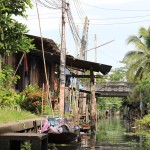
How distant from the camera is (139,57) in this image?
3888 cm

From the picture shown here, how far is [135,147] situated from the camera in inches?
696

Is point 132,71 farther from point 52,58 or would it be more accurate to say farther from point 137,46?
point 52,58

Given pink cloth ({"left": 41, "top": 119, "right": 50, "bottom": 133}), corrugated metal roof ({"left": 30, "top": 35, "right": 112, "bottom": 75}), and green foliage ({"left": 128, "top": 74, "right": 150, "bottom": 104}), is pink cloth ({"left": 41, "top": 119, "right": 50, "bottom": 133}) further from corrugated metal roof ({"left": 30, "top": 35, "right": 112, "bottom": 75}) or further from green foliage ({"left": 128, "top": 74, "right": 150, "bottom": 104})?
green foliage ({"left": 128, "top": 74, "right": 150, "bottom": 104})

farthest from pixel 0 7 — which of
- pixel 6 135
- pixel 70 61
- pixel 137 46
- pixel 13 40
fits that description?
pixel 137 46

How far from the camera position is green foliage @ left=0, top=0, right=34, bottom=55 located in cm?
937

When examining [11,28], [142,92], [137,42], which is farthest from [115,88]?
[11,28]

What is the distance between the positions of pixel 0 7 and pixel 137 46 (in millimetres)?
30795

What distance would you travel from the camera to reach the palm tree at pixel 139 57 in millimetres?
38062

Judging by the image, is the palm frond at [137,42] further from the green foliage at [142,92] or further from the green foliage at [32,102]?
the green foliage at [32,102]

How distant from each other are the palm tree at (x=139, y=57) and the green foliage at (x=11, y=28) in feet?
92.6

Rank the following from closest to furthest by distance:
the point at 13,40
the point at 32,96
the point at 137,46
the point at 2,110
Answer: the point at 13,40 → the point at 2,110 → the point at 32,96 → the point at 137,46

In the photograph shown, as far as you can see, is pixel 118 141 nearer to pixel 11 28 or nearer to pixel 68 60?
Result: pixel 68 60

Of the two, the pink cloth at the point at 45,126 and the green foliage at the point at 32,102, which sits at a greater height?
the green foliage at the point at 32,102

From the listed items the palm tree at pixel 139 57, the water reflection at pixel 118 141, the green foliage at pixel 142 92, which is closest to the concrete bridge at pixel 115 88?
the green foliage at pixel 142 92
